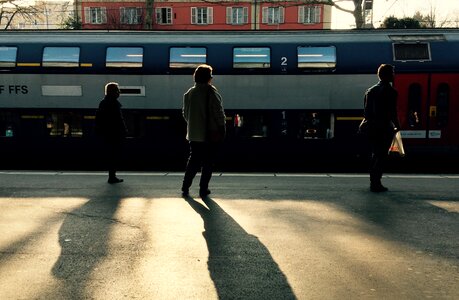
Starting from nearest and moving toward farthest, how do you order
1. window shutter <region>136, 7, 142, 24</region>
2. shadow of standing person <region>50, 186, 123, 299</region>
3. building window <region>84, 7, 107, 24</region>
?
1. shadow of standing person <region>50, 186, 123, 299</region>
2. window shutter <region>136, 7, 142, 24</region>
3. building window <region>84, 7, 107, 24</region>

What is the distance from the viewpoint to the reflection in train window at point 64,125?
35.6 ft

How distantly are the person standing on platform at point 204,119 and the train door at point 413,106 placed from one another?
5.97m

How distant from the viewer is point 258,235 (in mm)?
4367

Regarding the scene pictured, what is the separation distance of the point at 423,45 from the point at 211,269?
29.6ft

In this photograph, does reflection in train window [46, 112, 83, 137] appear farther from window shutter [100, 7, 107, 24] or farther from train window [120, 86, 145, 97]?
window shutter [100, 7, 107, 24]

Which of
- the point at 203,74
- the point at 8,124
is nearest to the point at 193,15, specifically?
the point at 8,124

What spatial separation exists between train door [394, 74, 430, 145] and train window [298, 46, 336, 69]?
1.61 meters

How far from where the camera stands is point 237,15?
45.6 m

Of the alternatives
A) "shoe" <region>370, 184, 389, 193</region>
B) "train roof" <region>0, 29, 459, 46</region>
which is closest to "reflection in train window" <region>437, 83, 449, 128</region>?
"train roof" <region>0, 29, 459, 46</region>

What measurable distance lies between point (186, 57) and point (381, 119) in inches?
220

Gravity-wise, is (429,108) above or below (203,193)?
above

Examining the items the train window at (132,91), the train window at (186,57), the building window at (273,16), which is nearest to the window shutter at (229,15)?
the building window at (273,16)

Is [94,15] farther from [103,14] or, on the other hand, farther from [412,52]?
[412,52]

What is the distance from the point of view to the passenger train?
33.9 ft
